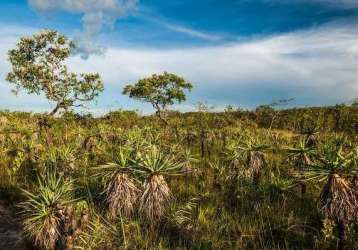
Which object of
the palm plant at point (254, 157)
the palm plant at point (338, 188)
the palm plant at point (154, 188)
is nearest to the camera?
the palm plant at point (338, 188)

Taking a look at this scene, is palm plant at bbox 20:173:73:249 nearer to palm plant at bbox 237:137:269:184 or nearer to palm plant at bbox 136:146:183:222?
palm plant at bbox 136:146:183:222

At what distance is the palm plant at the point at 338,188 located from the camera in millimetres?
6406

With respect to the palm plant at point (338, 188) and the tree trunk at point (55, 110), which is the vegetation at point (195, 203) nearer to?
the palm plant at point (338, 188)

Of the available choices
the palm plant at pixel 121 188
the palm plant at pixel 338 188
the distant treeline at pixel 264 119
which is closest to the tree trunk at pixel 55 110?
the distant treeline at pixel 264 119

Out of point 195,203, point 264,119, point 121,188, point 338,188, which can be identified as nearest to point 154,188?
point 121,188

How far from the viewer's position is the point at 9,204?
12234 millimetres

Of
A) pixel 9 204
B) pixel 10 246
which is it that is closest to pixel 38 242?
pixel 10 246

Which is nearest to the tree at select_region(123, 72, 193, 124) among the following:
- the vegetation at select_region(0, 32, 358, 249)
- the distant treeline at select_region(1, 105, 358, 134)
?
the distant treeline at select_region(1, 105, 358, 134)

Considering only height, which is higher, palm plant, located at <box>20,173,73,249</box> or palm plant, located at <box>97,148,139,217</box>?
palm plant, located at <box>97,148,139,217</box>

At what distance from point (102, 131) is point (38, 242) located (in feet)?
37.8

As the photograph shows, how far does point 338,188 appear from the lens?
6406 millimetres

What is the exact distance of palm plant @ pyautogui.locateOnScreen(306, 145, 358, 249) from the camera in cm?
641

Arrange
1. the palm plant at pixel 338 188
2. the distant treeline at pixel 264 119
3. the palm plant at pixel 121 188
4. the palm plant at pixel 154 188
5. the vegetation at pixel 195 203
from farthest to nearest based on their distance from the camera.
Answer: the distant treeline at pixel 264 119
the palm plant at pixel 121 188
the palm plant at pixel 154 188
the vegetation at pixel 195 203
the palm plant at pixel 338 188

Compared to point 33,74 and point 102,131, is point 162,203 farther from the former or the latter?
point 33,74
